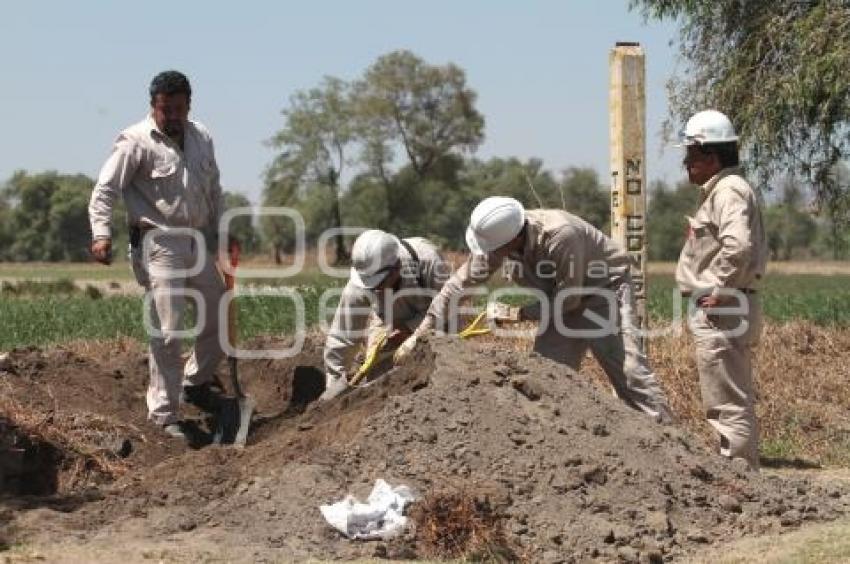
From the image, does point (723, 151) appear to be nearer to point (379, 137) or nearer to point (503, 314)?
point (503, 314)

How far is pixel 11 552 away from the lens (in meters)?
6.08

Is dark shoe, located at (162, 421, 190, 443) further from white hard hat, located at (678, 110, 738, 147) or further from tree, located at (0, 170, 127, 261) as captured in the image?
tree, located at (0, 170, 127, 261)

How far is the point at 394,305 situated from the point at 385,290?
0.15 meters

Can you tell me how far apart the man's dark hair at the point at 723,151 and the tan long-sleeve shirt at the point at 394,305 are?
2267mm

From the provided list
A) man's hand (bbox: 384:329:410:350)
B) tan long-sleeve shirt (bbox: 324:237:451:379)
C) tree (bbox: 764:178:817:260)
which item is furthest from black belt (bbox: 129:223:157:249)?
tree (bbox: 764:178:817:260)

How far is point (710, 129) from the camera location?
8164 mm

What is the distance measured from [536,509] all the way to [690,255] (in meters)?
2.28

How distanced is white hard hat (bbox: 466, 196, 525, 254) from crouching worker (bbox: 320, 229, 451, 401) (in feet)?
3.94

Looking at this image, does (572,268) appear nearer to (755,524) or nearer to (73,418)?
(755,524)

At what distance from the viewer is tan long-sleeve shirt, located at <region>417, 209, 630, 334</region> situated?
8.41 m

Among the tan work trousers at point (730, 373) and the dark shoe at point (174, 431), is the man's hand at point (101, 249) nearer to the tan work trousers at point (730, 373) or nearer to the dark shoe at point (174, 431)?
the dark shoe at point (174, 431)

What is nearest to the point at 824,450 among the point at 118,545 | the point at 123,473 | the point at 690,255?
the point at 690,255

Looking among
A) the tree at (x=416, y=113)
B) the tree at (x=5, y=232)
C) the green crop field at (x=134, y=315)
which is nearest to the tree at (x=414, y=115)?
the tree at (x=416, y=113)

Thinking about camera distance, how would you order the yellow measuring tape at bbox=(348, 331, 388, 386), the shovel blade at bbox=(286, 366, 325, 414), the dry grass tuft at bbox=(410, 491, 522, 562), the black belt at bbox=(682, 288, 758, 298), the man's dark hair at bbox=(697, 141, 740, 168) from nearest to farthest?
the dry grass tuft at bbox=(410, 491, 522, 562), the black belt at bbox=(682, 288, 758, 298), the man's dark hair at bbox=(697, 141, 740, 168), the yellow measuring tape at bbox=(348, 331, 388, 386), the shovel blade at bbox=(286, 366, 325, 414)
